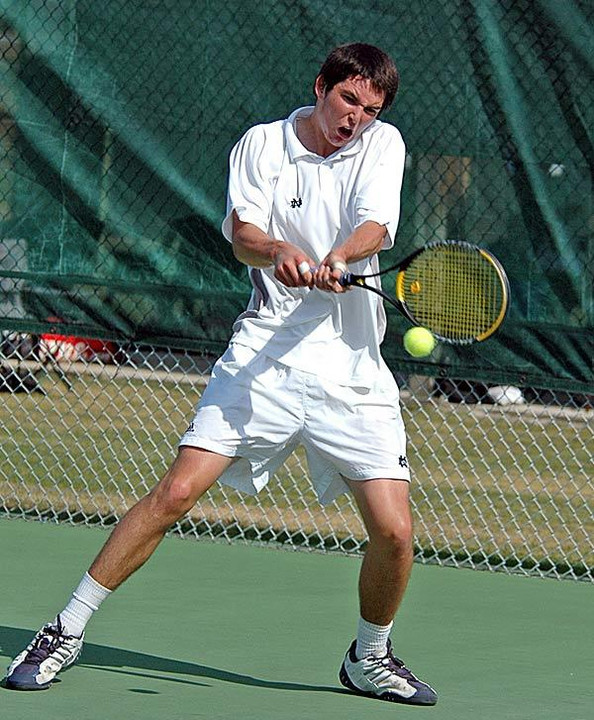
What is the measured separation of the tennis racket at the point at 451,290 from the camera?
13.5ft

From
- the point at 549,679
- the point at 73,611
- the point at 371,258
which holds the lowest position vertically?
the point at 549,679

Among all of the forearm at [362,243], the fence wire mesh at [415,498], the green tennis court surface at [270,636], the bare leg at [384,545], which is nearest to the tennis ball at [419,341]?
the forearm at [362,243]

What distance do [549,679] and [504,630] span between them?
2.02 feet

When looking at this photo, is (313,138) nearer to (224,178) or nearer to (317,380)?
(317,380)

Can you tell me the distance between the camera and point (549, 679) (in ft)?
14.4

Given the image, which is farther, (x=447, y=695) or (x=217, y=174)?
(x=217, y=174)

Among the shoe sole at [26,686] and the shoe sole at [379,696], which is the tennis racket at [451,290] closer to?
the shoe sole at [379,696]

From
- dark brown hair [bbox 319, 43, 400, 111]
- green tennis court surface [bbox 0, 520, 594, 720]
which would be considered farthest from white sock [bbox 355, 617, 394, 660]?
dark brown hair [bbox 319, 43, 400, 111]

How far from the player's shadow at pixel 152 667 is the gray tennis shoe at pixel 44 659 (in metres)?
0.28

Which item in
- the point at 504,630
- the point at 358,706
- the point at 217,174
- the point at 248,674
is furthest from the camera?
the point at 217,174

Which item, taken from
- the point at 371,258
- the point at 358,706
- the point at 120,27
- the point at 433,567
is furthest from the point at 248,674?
the point at 120,27

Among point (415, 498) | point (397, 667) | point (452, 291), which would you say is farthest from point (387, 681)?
point (415, 498)

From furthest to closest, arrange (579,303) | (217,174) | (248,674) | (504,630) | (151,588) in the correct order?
(217,174), (579,303), (151,588), (504,630), (248,674)

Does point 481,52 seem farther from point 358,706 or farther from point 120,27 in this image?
point 358,706
